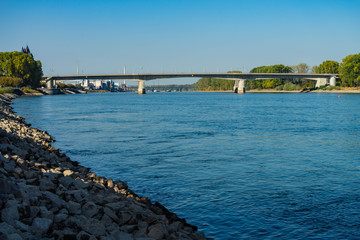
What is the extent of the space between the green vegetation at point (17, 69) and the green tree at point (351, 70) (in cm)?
13197

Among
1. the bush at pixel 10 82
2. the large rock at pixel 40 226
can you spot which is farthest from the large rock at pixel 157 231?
the bush at pixel 10 82

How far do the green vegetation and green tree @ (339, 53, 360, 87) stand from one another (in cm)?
13197

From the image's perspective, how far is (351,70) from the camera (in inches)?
6427

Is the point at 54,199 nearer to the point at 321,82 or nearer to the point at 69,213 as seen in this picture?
the point at 69,213

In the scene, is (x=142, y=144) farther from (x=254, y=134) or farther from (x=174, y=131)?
(x=254, y=134)

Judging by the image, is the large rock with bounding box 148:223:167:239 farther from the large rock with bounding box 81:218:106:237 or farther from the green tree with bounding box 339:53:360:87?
the green tree with bounding box 339:53:360:87

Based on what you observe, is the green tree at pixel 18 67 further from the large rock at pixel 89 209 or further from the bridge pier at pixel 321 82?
the large rock at pixel 89 209

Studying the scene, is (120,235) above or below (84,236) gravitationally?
below

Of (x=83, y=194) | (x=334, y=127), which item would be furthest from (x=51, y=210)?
(x=334, y=127)

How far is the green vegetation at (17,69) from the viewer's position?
136m

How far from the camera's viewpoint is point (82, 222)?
25.2 ft

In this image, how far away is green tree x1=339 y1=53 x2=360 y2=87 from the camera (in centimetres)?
16120

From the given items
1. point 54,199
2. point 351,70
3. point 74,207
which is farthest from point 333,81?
point 54,199

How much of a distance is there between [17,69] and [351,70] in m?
138
